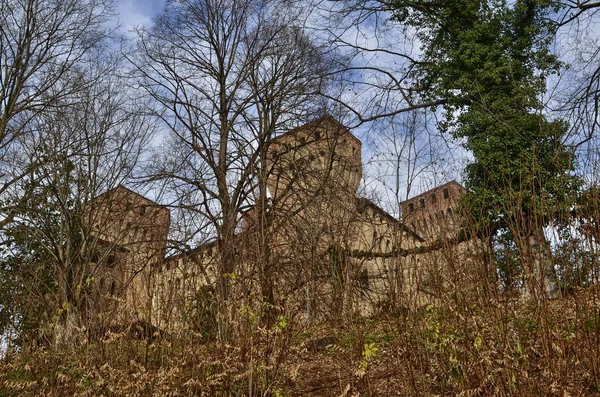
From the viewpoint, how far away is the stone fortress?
466 cm

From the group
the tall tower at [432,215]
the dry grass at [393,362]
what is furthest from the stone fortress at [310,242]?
the dry grass at [393,362]

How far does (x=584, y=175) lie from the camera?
3.93m

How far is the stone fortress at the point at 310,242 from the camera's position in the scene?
4656mm

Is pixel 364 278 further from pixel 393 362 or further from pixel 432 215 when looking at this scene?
pixel 393 362

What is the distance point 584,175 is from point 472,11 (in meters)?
7.70

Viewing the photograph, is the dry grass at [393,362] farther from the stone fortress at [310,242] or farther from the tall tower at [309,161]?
the tall tower at [309,161]

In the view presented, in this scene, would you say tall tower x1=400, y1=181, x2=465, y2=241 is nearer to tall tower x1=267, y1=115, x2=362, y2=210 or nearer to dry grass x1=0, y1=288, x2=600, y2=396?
dry grass x1=0, y1=288, x2=600, y2=396

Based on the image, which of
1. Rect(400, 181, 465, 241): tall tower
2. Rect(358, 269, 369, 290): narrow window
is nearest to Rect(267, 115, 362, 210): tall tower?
Rect(358, 269, 369, 290): narrow window

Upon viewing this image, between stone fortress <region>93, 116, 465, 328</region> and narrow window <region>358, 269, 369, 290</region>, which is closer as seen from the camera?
stone fortress <region>93, 116, 465, 328</region>

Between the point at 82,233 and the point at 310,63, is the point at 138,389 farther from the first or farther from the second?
the point at 82,233

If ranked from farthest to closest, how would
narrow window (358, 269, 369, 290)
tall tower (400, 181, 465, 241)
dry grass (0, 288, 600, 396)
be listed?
1. narrow window (358, 269, 369, 290)
2. tall tower (400, 181, 465, 241)
3. dry grass (0, 288, 600, 396)

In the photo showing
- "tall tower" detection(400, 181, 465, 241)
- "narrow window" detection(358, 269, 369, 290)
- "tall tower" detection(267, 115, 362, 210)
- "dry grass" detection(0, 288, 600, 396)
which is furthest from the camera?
"tall tower" detection(267, 115, 362, 210)

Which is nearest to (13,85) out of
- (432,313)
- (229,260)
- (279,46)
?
(279,46)

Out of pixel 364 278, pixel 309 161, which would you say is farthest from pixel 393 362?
pixel 309 161
